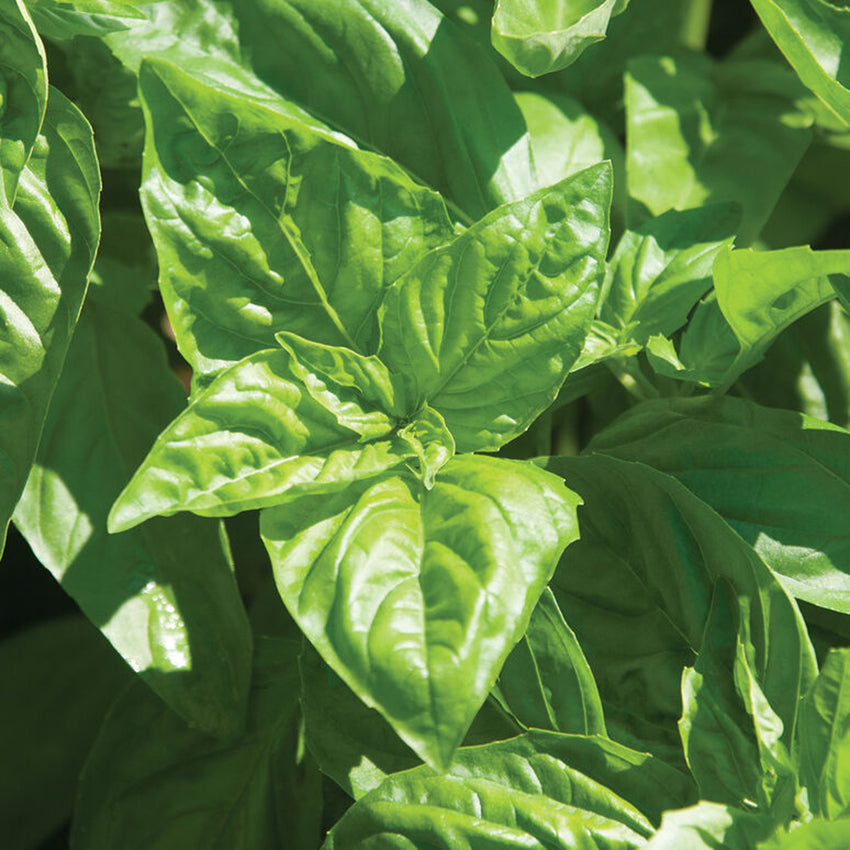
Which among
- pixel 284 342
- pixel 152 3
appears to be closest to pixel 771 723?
pixel 284 342

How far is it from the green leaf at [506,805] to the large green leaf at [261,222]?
27cm

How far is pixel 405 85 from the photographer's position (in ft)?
2.17

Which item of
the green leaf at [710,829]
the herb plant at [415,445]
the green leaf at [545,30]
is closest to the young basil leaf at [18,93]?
the herb plant at [415,445]

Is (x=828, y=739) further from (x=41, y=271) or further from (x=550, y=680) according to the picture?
(x=41, y=271)

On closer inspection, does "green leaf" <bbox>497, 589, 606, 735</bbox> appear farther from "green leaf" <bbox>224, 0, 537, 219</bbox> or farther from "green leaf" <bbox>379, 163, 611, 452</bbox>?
"green leaf" <bbox>224, 0, 537, 219</bbox>

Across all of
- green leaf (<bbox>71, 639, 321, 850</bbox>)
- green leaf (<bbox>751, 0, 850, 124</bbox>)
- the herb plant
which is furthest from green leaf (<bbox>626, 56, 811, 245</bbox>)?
green leaf (<bbox>71, 639, 321, 850</bbox>)

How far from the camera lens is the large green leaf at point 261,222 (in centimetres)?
50

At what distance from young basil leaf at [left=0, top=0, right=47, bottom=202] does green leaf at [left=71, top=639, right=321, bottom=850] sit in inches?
15.2

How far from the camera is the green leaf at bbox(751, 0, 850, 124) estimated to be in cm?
58

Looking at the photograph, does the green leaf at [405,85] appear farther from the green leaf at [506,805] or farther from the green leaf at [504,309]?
the green leaf at [506,805]

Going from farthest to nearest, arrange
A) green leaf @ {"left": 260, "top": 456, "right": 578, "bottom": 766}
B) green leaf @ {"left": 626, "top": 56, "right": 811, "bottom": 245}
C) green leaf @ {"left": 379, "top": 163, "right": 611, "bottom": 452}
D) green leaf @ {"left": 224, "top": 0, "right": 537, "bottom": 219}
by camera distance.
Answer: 1. green leaf @ {"left": 626, "top": 56, "right": 811, "bottom": 245}
2. green leaf @ {"left": 224, "top": 0, "right": 537, "bottom": 219}
3. green leaf @ {"left": 379, "top": 163, "right": 611, "bottom": 452}
4. green leaf @ {"left": 260, "top": 456, "right": 578, "bottom": 766}

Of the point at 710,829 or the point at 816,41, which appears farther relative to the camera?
the point at 816,41

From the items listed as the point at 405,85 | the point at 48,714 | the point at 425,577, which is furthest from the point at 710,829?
the point at 48,714

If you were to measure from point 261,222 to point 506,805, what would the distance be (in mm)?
360
